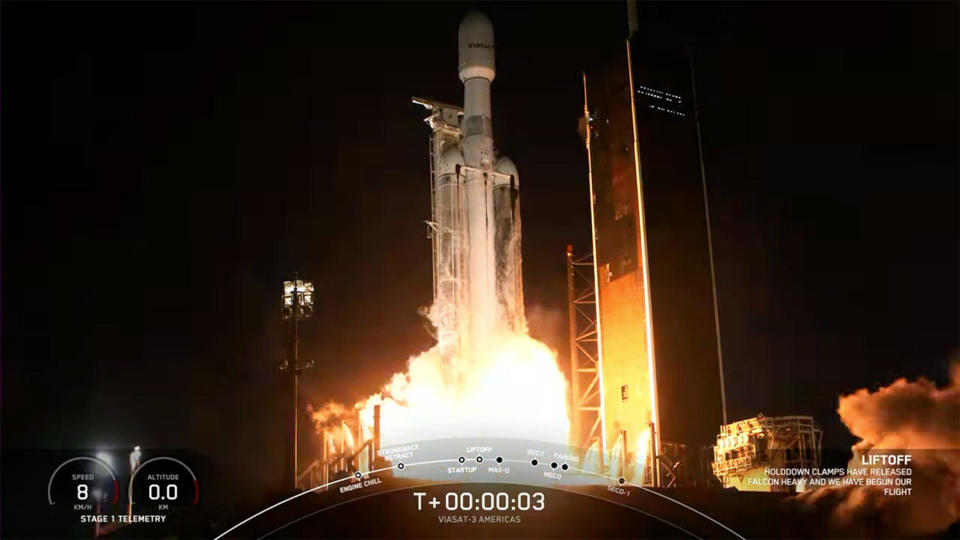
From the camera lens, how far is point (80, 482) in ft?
51.9

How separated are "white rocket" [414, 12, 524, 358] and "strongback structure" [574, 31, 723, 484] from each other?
8.18ft

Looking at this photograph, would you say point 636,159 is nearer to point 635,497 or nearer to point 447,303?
point 447,303

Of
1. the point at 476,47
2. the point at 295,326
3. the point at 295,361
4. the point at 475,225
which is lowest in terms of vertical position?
the point at 295,361

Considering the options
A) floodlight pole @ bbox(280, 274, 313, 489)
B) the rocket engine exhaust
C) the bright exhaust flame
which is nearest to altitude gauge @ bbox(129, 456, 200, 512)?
floodlight pole @ bbox(280, 274, 313, 489)

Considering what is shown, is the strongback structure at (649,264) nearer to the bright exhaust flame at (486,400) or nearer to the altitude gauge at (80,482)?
the bright exhaust flame at (486,400)

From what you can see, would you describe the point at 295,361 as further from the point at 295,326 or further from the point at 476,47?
the point at 476,47

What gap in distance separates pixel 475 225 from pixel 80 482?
14.6m

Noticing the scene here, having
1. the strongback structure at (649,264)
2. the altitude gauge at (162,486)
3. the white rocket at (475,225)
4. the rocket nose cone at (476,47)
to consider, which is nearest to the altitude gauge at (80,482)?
the altitude gauge at (162,486)

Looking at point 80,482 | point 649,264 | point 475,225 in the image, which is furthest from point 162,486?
point 649,264

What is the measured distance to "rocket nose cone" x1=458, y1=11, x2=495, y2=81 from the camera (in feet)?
94.7

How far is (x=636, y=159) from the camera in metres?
27.7

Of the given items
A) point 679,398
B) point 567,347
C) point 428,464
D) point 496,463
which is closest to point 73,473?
point 496,463

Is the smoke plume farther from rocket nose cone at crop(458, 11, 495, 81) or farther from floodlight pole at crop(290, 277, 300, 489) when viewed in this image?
rocket nose cone at crop(458, 11, 495, 81)

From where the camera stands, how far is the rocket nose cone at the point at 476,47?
28.9 m
